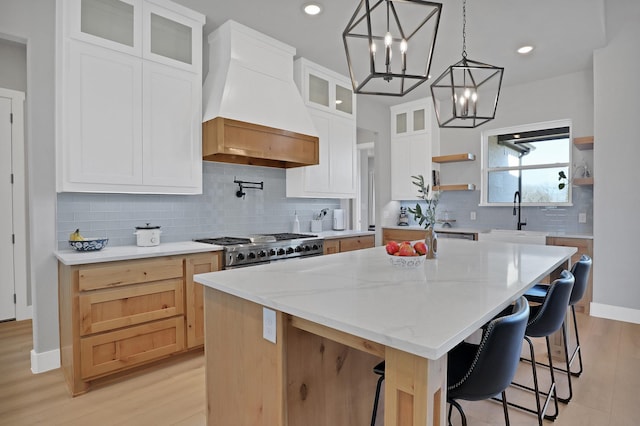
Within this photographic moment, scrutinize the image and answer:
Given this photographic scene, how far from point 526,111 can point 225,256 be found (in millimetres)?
4519

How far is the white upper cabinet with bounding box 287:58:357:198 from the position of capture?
415 cm

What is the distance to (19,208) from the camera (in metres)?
3.71

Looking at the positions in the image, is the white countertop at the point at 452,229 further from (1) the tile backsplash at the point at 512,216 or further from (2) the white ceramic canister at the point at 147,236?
(2) the white ceramic canister at the point at 147,236

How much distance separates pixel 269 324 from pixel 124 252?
5.60ft

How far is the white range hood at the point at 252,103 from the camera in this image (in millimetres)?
3141

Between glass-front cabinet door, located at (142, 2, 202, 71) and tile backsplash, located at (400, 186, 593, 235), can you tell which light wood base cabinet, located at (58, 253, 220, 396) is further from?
tile backsplash, located at (400, 186, 593, 235)

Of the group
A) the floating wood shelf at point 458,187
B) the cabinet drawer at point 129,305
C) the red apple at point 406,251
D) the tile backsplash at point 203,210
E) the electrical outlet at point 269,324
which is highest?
the floating wood shelf at point 458,187

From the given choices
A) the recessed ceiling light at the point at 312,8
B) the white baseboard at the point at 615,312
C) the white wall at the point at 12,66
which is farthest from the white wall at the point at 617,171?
the white wall at the point at 12,66

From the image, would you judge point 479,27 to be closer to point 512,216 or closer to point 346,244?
point 346,244

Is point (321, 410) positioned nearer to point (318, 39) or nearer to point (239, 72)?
point (239, 72)

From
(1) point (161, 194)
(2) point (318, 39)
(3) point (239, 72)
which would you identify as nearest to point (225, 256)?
(1) point (161, 194)

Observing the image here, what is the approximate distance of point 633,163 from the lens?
12.2ft

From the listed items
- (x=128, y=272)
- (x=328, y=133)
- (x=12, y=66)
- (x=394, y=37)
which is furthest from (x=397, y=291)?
(x=12, y=66)

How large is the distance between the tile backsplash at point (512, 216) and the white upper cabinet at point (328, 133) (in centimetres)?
190
